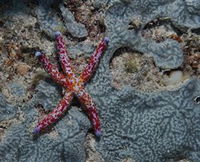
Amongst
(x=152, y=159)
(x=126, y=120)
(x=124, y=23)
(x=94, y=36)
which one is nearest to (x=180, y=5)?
(x=124, y=23)

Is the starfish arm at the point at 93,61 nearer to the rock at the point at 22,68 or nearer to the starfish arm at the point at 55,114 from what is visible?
the starfish arm at the point at 55,114

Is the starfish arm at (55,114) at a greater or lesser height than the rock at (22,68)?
lesser

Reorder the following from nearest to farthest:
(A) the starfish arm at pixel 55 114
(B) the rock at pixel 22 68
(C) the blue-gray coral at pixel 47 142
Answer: (A) the starfish arm at pixel 55 114 → (C) the blue-gray coral at pixel 47 142 → (B) the rock at pixel 22 68

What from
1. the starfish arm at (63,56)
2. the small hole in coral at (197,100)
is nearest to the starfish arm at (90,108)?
the starfish arm at (63,56)

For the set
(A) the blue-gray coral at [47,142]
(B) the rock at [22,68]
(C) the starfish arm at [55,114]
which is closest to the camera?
(C) the starfish arm at [55,114]

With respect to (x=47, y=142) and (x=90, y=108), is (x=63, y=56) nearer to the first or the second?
(x=90, y=108)

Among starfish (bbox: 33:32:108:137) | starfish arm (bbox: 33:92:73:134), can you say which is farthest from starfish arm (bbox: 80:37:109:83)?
starfish arm (bbox: 33:92:73:134)

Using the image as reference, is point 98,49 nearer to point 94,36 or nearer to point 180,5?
point 94,36

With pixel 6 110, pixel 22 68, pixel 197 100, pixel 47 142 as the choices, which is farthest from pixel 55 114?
pixel 197 100
